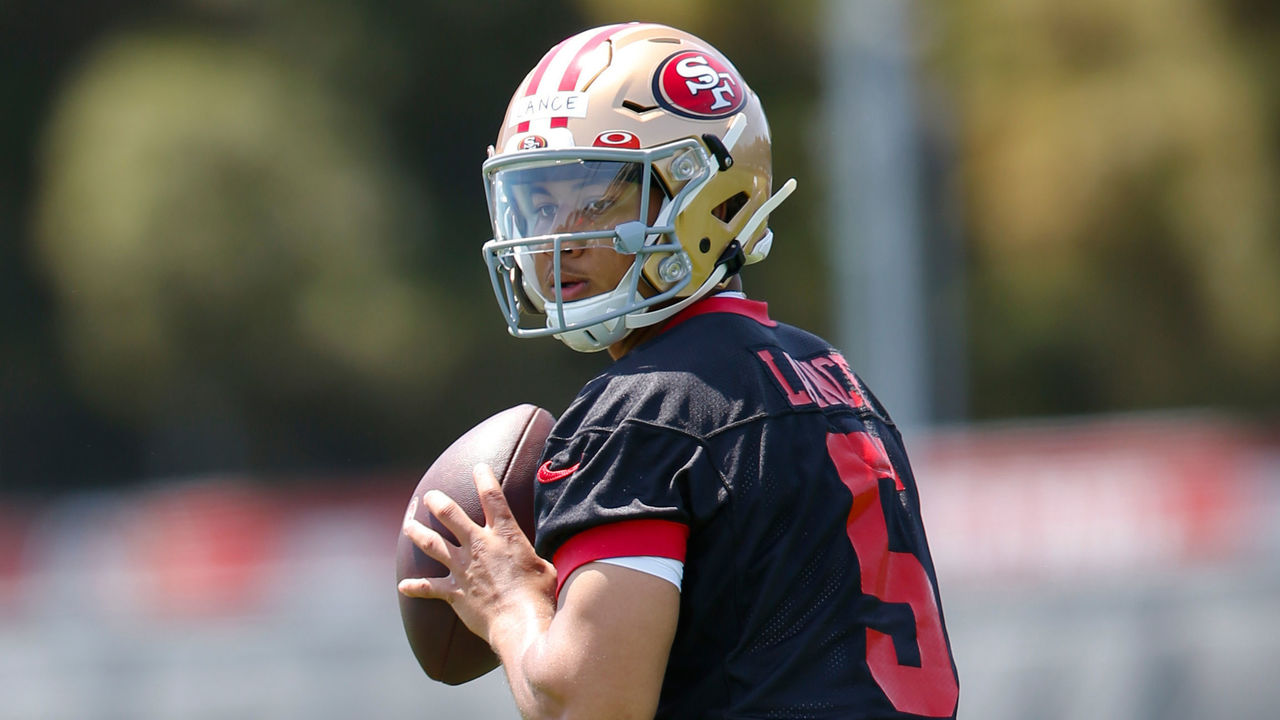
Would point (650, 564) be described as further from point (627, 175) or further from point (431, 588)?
→ point (627, 175)

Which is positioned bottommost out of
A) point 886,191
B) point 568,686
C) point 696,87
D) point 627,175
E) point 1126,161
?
point 1126,161

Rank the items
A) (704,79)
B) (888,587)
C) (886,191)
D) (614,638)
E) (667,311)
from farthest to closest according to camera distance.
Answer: (886,191)
(704,79)
(667,311)
(888,587)
(614,638)

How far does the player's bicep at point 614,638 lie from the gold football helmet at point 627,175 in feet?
1.68

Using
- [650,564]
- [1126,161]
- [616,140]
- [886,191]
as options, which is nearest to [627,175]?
[616,140]

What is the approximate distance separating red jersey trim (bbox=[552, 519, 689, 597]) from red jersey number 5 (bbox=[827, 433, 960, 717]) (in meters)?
0.27

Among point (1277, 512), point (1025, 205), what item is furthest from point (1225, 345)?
point (1277, 512)

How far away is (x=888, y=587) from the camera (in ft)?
8.00

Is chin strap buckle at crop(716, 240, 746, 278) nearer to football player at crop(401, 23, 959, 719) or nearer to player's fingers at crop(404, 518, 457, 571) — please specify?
football player at crop(401, 23, 959, 719)

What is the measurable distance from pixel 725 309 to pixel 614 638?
594mm

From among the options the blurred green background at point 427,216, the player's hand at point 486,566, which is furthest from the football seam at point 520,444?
the blurred green background at point 427,216

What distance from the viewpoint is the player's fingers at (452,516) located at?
2523mm

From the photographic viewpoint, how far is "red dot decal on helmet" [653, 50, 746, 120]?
8.92 feet

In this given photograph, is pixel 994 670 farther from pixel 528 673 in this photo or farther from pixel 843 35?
pixel 843 35

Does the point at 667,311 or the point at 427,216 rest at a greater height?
the point at 667,311
